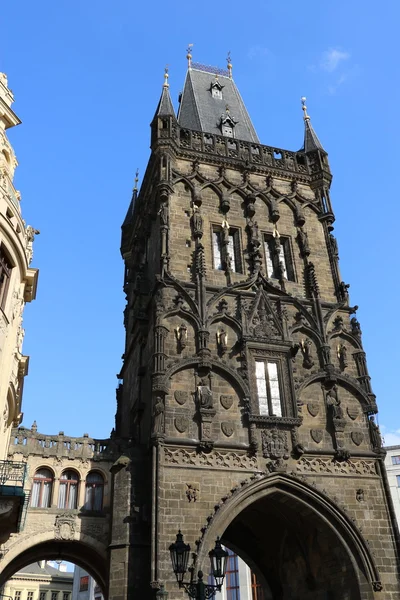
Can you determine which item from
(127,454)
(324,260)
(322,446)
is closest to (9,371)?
(127,454)

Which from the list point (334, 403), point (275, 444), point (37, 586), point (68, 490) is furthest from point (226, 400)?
point (37, 586)

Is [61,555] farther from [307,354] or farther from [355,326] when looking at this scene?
[355,326]

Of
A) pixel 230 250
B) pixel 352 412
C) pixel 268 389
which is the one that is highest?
pixel 230 250

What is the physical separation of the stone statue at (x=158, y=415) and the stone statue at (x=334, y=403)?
6567mm

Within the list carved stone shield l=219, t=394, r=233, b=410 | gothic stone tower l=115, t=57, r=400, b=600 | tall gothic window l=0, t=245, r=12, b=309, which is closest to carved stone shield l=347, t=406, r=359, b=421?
gothic stone tower l=115, t=57, r=400, b=600

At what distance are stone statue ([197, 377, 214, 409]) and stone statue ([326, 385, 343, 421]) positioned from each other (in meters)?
4.75

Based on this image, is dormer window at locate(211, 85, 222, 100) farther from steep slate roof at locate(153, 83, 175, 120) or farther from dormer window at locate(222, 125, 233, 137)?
steep slate roof at locate(153, 83, 175, 120)

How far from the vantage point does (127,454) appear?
2000cm

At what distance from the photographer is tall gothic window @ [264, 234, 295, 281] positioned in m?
26.0

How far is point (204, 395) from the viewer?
2103 centimetres

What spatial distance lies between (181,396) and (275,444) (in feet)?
12.2

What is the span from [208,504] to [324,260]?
12728 mm

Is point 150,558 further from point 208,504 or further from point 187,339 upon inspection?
point 187,339

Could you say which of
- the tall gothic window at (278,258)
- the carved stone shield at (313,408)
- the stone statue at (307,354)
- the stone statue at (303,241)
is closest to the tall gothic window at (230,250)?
the tall gothic window at (278,258)
